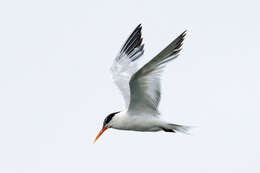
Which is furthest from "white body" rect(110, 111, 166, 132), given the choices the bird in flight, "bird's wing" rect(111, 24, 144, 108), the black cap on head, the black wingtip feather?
the black wingtip feather

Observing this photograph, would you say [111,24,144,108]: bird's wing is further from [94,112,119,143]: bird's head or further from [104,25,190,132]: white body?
[94,112,119,143]: bird's head

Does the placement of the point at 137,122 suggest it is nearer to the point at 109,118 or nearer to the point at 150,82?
the point at 109,118

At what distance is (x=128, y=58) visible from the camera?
13.4 m

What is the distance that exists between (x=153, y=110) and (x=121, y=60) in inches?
103

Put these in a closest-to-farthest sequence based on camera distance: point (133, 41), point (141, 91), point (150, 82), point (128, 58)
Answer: point (150, 82), point (141, 91), point (128, 58), point (133, 41)

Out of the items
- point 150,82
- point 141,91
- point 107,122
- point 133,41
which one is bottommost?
point 107,122

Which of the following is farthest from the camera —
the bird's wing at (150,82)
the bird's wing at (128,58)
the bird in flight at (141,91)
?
the bird's wing at (128,58)

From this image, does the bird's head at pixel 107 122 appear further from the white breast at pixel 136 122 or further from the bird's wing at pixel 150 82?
the bird's wing at pixel 150 82

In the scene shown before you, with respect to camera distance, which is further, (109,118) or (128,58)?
(128,58)

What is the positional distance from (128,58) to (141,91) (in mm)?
3047

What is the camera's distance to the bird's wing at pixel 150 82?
371 inches

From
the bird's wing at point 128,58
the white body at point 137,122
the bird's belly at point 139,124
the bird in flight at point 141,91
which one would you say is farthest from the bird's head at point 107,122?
the bird's wing at point 128,58

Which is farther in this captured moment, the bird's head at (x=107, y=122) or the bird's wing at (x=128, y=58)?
the bird's wing at (x=128, y=58)

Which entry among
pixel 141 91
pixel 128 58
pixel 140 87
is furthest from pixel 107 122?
pixel 128 58
